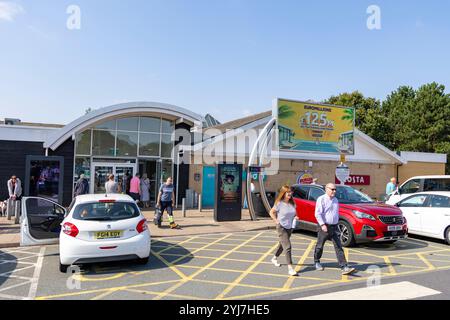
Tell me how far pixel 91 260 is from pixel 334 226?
456 cm

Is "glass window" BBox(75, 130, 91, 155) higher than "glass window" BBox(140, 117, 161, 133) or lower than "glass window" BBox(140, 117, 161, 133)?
lower

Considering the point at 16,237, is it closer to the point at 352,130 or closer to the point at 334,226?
the point at 334,226

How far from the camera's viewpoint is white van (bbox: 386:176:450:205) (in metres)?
13.1

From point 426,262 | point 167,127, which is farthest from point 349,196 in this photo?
point 167,127

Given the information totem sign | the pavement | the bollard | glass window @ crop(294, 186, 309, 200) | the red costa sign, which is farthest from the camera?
the red costa sign

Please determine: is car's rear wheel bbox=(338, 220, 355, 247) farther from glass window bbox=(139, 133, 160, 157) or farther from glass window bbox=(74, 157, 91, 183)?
glass window bbox=(74, 157, 91, 183)

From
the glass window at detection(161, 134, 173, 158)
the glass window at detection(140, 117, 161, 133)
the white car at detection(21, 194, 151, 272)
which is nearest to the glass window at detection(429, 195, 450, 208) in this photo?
the white car at detection(21, 194, 151, 272)

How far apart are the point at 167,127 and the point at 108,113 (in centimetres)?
331

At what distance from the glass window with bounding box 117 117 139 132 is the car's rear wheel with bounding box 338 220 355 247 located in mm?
11460

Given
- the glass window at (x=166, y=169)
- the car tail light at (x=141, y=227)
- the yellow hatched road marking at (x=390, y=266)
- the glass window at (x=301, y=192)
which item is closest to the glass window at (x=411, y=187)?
the glass window at (x=301, y=192)

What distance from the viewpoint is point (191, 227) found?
446 inches

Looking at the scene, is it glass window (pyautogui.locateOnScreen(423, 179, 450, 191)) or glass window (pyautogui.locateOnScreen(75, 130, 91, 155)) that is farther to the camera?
glass window (pyautogui.locateOnScreen(75, 130, 91, 155))
